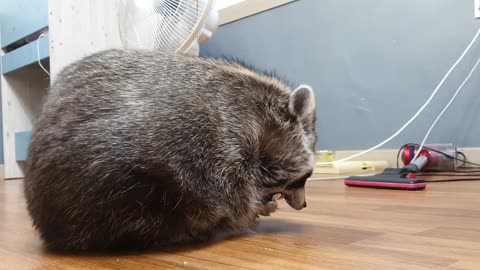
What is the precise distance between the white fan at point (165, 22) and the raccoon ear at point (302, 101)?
40.3 inches

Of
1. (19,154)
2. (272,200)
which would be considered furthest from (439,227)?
(19,154)

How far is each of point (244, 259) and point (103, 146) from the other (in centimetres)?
28

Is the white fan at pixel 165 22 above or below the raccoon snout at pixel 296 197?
above

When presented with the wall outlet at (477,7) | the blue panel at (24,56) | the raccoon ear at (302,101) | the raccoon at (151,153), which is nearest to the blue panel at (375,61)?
the wall outlet at (477,7)

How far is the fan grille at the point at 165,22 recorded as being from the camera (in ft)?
6.41

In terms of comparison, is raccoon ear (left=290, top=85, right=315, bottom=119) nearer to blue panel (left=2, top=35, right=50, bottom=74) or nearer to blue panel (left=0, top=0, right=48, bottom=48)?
blue panel (left=2, top=35, right=50, bottom=74)

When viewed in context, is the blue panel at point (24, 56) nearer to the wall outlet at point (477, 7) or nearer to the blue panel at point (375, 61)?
the blue panel at point (375, 61)

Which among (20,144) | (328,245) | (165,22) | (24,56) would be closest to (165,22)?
(165,22)

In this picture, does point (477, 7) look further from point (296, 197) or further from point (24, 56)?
point (24, 56)

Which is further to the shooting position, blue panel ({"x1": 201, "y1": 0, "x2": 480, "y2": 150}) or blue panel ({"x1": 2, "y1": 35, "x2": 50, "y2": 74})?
blue panel ({"x1": 2, "y1": 35, "x2": 50, "y2": 74})

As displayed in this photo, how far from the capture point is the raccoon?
0.77 meters

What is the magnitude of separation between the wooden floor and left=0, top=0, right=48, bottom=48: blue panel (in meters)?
2.03

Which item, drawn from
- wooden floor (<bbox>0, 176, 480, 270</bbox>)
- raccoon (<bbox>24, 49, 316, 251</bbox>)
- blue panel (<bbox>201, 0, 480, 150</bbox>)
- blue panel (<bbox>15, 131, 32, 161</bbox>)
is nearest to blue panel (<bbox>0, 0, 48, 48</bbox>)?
blue panel (<bbox>15, 131, 32, 161</bbox>)

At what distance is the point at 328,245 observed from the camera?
84 cm
